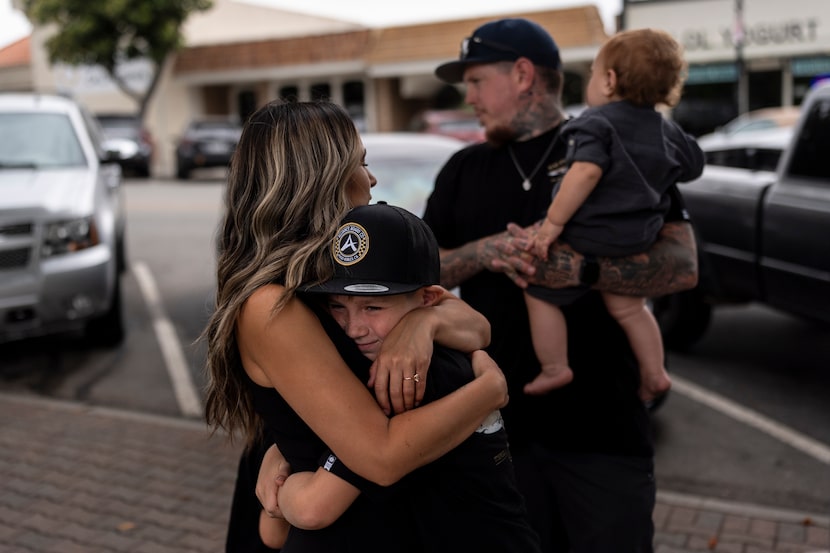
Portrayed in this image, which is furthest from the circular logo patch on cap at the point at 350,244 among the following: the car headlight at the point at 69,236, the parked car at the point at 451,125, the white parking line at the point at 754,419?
the parked car at the point at 451,125

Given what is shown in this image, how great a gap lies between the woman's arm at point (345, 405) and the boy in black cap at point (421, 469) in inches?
2.1

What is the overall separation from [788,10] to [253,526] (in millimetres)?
25263

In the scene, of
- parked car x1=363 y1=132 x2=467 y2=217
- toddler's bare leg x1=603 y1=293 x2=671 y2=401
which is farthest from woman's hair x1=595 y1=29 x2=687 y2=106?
parked car x1=363 y1=132 x2=467 y2=217

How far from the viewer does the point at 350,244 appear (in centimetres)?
169

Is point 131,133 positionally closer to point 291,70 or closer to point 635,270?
point 291,70

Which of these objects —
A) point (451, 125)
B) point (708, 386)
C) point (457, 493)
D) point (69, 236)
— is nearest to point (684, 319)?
point (708, 386)

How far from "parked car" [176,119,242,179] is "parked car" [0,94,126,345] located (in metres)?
17.2

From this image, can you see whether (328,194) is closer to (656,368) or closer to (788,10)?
(656,368)

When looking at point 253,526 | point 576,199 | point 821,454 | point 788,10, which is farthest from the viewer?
point 788,10

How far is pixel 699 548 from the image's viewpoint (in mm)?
3824

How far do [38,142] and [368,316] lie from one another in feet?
21.2

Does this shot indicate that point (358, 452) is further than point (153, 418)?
No

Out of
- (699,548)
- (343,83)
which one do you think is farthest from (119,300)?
(343,83)

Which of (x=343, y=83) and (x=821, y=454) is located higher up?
(x=343, y=83)
